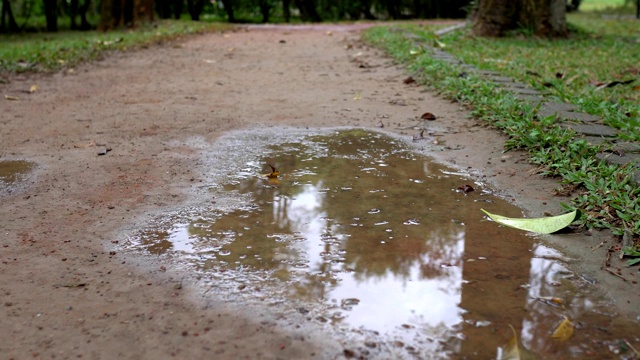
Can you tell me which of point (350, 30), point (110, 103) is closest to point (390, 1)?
point (350, 30)

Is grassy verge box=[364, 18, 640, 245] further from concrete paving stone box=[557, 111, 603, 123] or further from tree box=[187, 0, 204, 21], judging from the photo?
tree box=[187, 0, 204, 21]

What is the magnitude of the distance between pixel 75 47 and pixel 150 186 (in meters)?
7.11

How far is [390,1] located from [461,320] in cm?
1867

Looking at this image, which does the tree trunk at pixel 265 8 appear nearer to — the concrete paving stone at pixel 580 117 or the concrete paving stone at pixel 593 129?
the concrete paving stone at pixel 580 117

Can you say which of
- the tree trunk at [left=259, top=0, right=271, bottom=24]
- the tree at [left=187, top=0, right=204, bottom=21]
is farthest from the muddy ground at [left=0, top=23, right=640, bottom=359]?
the tree trunk at [left=259, top=0, right=271, bottom=24]

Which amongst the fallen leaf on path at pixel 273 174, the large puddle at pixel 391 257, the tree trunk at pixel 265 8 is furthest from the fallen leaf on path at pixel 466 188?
the tree trunk at pixel 265 8

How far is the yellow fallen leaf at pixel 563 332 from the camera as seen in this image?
2.09 meters

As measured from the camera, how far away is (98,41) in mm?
10695

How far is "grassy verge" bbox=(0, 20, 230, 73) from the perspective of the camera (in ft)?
27.2

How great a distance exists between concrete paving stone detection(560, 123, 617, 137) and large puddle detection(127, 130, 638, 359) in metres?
1.03

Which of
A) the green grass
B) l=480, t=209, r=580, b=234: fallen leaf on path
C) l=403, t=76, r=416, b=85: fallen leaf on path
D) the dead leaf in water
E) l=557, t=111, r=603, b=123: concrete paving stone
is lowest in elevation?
the dead leaf in water

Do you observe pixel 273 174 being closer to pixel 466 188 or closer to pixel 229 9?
pixel 466 188

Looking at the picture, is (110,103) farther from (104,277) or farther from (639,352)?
(639,352)

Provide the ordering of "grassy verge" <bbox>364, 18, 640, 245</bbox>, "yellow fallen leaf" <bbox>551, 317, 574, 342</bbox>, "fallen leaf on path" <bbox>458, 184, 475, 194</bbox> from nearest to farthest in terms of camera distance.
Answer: "yellow fallen leaf" <bbox>551, 317, 574, 342</bbox> → "grassy verge" <bbox>364, 18, 640, 245</bbox> → "fallen leaf on path" <bbox>458, 184, 475, 194</bbox>
